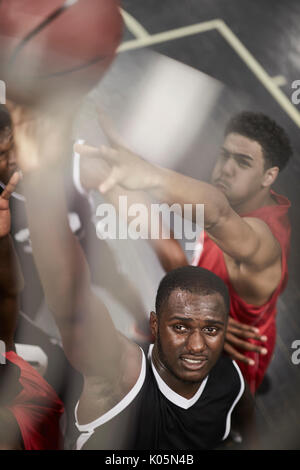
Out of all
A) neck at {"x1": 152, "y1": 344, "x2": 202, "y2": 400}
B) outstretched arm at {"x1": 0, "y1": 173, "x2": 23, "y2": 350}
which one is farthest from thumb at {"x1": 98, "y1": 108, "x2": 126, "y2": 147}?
neck at {"x1": 152, "y1": 344, "x2": 202, "y2": 400}

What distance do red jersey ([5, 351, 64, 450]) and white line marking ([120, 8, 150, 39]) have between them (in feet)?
2.38

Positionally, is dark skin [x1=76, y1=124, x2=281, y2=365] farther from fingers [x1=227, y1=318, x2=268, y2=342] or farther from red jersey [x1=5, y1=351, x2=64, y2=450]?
red jersey [x1=5, y1=351, x2=64, y2=450]

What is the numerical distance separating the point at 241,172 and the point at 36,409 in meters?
0.65

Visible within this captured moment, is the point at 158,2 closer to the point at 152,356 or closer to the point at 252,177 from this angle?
the point at 252,177

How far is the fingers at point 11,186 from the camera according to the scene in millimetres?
951

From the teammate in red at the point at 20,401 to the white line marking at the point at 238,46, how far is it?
2.12ft

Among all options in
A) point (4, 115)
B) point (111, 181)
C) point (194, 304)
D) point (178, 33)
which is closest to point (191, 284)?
point (194, 304)

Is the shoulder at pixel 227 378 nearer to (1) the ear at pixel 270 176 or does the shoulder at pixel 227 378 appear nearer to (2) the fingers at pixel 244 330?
(2) the fingers at pixel 244 330

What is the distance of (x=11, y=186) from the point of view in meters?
0.96

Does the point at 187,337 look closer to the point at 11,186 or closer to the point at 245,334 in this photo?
the point at 245,334

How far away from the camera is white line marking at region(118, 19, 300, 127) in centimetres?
115

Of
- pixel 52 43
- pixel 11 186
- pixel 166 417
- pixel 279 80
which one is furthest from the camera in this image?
pixel 279 80

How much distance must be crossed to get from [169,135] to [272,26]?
0.37 m

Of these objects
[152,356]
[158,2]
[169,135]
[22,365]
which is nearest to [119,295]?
[152,356]
